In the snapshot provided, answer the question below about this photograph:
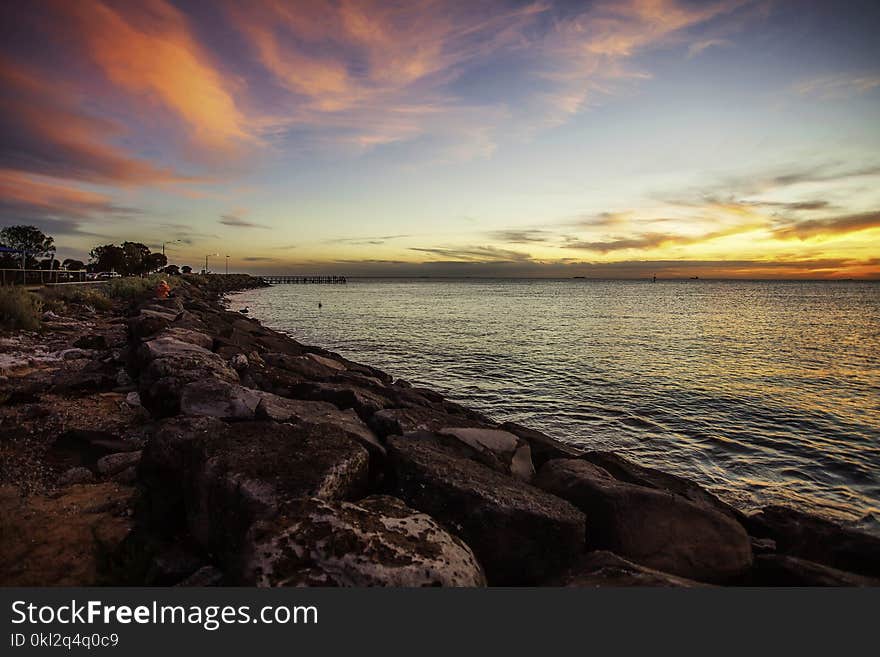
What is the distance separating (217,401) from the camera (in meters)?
6.47

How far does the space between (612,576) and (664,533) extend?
5.77ft

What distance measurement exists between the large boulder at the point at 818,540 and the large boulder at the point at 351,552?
505 centimetres

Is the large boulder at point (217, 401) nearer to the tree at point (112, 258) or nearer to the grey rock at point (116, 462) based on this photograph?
the grey rock at point (116, 462)

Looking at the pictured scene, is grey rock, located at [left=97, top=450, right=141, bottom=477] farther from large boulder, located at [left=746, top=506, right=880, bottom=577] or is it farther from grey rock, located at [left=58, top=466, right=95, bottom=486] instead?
large boulder, located at [left=746, top=506, right=880, bottom=577]

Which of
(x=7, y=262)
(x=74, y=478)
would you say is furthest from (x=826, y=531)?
(x=7, y=262)

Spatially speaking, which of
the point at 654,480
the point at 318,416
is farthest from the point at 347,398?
the point at 654,480

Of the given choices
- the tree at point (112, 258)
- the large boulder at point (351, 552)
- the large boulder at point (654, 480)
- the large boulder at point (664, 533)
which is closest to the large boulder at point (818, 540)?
the large boulder at point (654, 480)

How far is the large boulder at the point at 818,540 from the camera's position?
5.47m

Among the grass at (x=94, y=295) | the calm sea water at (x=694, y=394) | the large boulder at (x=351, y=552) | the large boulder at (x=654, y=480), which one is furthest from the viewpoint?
the grass at (x=94, y=295)

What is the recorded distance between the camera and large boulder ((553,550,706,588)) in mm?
3453

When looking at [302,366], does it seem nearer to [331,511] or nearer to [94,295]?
[331,511]

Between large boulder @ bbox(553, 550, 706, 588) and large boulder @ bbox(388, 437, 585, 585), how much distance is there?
0.34 metres

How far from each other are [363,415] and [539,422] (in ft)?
21.8

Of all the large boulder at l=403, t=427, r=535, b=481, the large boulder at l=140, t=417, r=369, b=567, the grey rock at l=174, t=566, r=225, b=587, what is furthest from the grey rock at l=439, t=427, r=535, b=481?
the grey rock at l=174, t=566, r=225, b=587
